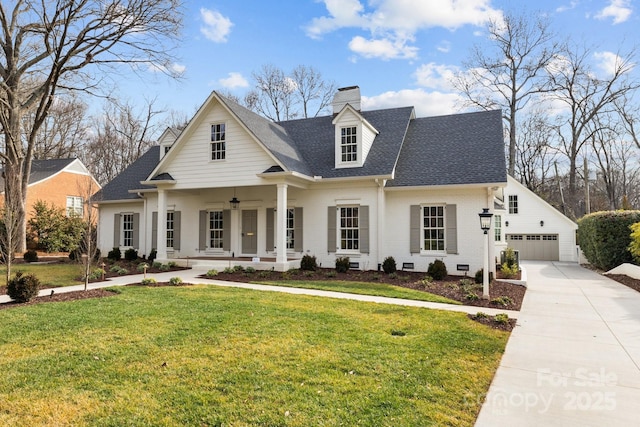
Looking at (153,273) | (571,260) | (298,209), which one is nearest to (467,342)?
(298,209)

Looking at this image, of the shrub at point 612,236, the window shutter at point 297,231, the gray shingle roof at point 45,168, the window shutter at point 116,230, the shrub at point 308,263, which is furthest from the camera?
the gray shingle roof at point 45,168

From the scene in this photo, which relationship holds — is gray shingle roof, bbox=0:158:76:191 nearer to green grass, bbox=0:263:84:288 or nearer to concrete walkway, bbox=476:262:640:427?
green grass, bbox=0:263:84:288

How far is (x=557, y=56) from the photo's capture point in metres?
27.9

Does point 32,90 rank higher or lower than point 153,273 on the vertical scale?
higher

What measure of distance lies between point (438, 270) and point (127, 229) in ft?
51.3

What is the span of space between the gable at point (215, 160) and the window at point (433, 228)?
19.9 feet

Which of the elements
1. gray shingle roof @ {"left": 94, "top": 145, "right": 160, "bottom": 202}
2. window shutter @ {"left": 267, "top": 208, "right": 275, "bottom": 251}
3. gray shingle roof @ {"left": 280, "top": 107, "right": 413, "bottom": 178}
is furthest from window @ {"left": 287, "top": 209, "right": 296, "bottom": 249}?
gray shingle roof @ {"left": 94, "top": 145, "right": 160, "bottom": 202}

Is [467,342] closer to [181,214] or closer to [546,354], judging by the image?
[546,354]

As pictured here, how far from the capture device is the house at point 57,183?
85.3ft

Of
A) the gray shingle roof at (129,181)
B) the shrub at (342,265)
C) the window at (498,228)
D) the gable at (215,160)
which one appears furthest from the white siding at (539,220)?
the gray shingle roof at (129,181)

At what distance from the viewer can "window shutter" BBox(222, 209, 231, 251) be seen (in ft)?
55.3

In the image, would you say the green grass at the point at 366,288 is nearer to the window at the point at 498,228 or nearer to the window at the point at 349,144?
the window at the point at 349,144

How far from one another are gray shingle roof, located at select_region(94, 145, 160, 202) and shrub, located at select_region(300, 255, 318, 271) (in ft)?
33.1

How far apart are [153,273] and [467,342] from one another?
12.0m
